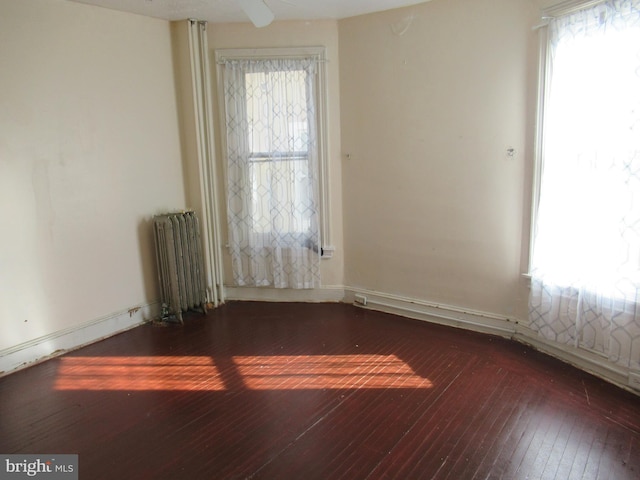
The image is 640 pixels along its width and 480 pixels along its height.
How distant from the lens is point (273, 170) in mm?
4426

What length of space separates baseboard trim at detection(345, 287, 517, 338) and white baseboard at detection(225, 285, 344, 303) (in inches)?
5.5

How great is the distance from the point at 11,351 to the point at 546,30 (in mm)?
4428

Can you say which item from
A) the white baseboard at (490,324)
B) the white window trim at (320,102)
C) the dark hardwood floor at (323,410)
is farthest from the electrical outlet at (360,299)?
the dark hardwood floor at (323,410)

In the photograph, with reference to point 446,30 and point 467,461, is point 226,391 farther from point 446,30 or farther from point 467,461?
point 446,30

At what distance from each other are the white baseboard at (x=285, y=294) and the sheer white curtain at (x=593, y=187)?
2050 millimetres

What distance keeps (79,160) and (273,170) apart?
1.68m

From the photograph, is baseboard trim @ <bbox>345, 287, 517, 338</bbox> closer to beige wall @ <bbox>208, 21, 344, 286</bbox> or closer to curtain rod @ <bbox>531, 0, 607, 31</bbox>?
beige wall @ <bbox>208, 21, 344, 286</bbox>

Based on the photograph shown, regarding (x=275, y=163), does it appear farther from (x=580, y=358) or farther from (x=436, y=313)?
(x=580, y=358)

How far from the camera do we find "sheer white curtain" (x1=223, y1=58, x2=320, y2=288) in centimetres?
431

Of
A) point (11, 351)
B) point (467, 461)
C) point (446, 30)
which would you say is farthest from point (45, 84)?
point (467, 461)

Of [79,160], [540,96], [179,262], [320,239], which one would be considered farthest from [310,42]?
[179,262]

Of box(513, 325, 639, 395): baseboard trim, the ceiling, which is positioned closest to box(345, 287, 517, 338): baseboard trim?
box(513, 325, 639, 395): baseboard trim

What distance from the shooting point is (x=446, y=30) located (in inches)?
144

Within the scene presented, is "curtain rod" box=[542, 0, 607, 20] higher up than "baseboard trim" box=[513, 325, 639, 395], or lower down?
higher up
